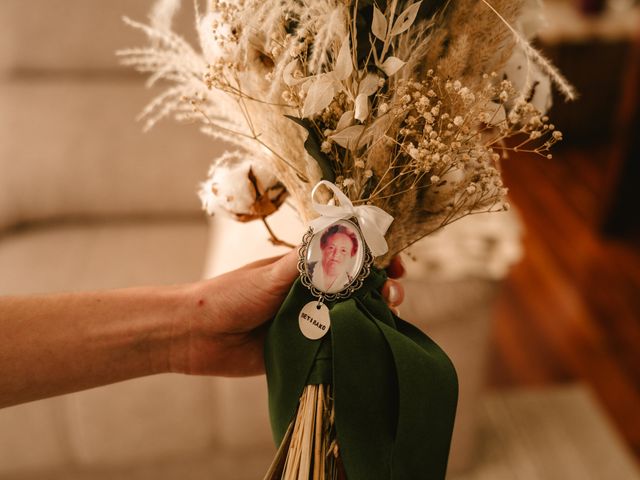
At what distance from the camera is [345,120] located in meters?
0.62

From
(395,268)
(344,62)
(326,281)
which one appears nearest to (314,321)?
(326,281)

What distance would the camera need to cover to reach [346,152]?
26.0 inches

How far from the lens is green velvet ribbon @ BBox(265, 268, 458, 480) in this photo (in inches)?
26.2

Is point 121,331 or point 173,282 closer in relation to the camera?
point 121,331

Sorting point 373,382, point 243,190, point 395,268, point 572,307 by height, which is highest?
point 243,190

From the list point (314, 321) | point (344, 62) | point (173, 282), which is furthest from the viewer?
point (173, 282)

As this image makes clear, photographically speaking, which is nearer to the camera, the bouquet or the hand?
the bouquet

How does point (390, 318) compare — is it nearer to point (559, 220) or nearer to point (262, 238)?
point (262, 238)

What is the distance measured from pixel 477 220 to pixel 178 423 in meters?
0.94

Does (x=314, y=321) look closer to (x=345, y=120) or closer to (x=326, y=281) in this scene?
(x=326, y=281)

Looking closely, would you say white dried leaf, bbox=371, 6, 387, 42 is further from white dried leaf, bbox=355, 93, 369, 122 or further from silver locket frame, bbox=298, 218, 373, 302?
silver locket frame, bbox=298, 218, 373, 302

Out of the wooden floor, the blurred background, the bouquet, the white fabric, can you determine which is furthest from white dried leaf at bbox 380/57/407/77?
the wooden floor

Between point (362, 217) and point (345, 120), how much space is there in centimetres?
10

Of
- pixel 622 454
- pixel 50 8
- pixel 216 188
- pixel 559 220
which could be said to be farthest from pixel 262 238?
pixel 559 220
